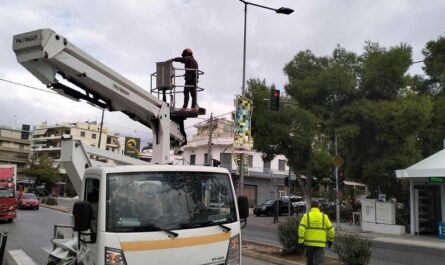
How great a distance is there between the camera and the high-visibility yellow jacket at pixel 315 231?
8.72 metres

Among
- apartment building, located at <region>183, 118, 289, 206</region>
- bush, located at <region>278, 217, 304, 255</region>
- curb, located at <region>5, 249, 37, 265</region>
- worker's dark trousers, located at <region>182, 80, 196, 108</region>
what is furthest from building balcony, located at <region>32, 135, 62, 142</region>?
worker's dark trousers, located at <region>182, 80, 196, 108</region>

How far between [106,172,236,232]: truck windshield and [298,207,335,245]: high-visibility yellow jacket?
3382mm

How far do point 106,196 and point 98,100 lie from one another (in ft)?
8.52

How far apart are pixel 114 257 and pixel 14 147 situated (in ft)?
390

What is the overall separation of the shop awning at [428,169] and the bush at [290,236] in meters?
11.1

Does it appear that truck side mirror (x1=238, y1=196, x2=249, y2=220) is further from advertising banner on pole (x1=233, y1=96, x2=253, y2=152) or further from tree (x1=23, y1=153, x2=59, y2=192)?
tree (x1=23, y1=153, x2=59, y2=192)

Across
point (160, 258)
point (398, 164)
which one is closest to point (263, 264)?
point (160, 258)

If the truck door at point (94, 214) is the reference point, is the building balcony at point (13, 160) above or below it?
above

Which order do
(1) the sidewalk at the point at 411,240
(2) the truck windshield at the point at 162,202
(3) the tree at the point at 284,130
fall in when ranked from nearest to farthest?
(2) the truck windshield at the point at 162,202 → (1) the sidewalk at the point at 411,240 → (3) the tree at the point at 284,130

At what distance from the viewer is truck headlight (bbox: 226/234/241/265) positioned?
555 cm

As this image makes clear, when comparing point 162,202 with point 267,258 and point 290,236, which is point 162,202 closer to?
point 290,236

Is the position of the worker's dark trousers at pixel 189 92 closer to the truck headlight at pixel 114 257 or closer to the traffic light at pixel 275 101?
the truck headlight at pixel 114 257

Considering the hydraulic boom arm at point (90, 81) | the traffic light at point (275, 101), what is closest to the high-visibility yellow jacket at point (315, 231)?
the hydraulic boom arm at point (90, 81)

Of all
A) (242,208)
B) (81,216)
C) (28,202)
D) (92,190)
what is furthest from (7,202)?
(81,216)
